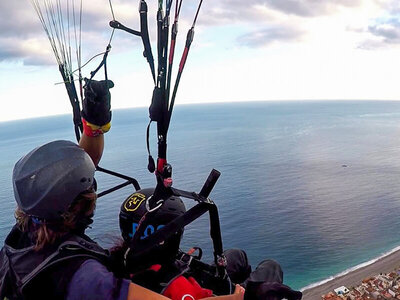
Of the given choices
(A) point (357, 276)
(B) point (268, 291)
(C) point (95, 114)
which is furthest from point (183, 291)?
(A) point (357, 276)

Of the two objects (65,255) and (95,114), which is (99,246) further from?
(95,114)

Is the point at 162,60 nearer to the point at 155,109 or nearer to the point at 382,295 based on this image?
the point at 155,109

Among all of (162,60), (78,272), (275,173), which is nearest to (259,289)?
(78,272)

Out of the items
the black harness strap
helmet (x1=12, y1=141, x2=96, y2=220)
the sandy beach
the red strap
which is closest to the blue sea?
the sandy beach

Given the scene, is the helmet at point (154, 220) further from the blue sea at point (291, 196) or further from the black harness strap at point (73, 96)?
the blue sea at point (291, 196)

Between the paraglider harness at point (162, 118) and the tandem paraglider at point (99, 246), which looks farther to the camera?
the paraglider harness at point (162, 118)

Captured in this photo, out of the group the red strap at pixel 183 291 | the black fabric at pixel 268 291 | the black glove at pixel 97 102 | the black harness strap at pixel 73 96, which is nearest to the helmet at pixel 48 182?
the red strap at pixel 183 291

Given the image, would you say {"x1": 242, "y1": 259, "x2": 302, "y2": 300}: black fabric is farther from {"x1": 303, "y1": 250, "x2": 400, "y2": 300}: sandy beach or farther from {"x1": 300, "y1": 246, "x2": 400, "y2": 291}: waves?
{"x1": 300, "y1": 246, "x2": 400, "y2": 291}: waves
